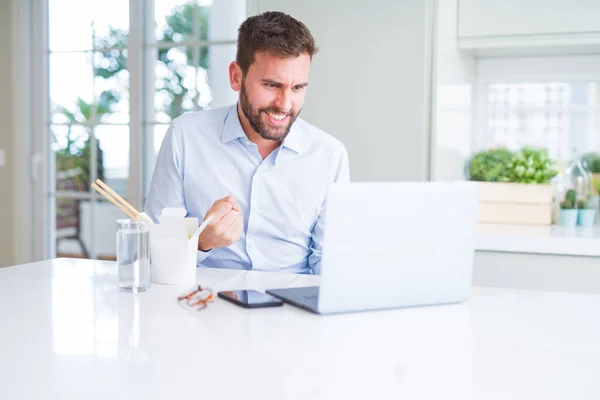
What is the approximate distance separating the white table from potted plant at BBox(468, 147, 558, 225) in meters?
1.43

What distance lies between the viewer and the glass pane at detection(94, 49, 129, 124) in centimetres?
377

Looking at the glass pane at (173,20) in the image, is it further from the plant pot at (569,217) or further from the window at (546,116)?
the plant pot at (569,217)

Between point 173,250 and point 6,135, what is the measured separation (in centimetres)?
273

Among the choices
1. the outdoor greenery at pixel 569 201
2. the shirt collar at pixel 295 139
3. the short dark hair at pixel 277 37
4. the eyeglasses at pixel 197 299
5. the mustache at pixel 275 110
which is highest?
the short dark hair at pixel 277 37

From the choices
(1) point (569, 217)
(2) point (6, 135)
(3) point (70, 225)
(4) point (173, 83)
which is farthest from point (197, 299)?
(2) point (6, 135)

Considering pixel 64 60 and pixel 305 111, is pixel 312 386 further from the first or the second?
pixel 64 60

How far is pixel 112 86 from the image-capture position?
3807mm

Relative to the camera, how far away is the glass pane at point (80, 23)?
3.81 metres

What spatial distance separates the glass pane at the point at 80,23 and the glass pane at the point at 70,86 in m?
0.06

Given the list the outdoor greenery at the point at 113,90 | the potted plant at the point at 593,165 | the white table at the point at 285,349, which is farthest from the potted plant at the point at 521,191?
the outdoor greenery at the point at 113,90

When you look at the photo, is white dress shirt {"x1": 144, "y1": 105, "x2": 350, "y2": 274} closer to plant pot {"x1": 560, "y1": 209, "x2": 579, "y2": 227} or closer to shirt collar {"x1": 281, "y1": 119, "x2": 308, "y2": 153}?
shirt collar {"x1": 281, "y1": 119, "x2": 308, "y2": 153}

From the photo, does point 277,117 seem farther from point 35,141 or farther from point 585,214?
point 35,141

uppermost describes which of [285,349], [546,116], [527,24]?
[527,24]

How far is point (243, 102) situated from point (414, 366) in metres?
1.28
